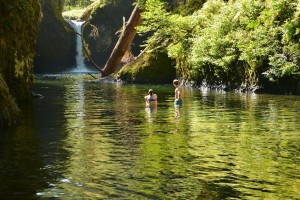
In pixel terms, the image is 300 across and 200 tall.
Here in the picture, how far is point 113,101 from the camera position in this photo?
84.2 ft

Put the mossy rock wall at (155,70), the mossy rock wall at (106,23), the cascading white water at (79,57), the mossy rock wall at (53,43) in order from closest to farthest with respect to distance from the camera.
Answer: the mossy rock wall at (155,70)
the mossy rock wall at (53,43)
the cascading white water at (79,57)
the mossy rock wall at (106,23)

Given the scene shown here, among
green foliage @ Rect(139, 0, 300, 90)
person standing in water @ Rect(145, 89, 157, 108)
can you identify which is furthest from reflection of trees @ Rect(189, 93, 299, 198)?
green foliage @ Rect(139, 0, 300, 90)

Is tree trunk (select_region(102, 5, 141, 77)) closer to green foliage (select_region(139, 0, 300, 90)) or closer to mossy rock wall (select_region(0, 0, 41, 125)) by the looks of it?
green foliage (select_region(139, 0, 300, 90))

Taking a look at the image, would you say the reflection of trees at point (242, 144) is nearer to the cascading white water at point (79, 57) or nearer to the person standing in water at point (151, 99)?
the person standing in water at point (151, 99)

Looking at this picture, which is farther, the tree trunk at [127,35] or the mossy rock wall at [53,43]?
the mossy rock wall at [53,43]

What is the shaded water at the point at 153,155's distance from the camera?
8.89 m

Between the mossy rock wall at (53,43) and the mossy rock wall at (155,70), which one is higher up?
the mossy rock wall at (53,43)

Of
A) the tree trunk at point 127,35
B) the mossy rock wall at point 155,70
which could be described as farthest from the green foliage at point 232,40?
the tree trunk at point 127,35

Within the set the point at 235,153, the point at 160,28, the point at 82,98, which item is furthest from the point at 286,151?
the point at 160,28

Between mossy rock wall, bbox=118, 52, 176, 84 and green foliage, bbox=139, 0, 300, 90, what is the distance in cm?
102

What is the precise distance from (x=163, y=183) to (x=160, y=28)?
102 feet

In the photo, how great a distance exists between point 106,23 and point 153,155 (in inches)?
2253

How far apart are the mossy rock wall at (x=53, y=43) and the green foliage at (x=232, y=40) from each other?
79.7ft

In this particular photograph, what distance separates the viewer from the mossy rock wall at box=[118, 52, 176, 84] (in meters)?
41.0
